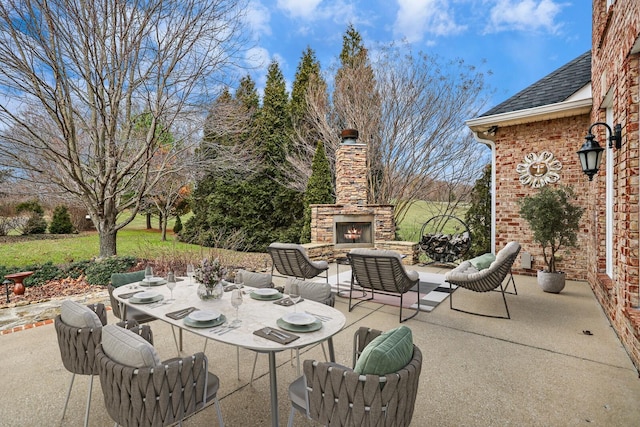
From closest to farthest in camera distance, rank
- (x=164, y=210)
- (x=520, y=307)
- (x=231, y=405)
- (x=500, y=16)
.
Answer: (x=231, y=405) → (x=520, y=307) → (x=500, y=16) → (x=164, y=210)

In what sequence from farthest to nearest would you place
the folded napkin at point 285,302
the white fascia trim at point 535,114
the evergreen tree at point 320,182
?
1. the evergreen tree at point 320,182
2. the white fascia trim at point 535,114
3. the folded napkin at point 285,302

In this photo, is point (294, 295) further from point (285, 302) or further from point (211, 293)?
point (211, 293)

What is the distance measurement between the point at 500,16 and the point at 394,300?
9.93 metres

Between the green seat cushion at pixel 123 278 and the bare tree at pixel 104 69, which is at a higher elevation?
the bare tree at pixel 104 69

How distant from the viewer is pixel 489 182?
720 centimetres

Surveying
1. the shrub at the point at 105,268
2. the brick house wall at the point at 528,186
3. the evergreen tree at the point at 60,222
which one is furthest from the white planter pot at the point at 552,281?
the evergreen tree at the point at 60,222

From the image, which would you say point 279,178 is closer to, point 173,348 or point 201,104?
point 201,104

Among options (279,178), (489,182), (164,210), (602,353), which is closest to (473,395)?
(602,353)

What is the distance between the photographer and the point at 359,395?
140 cm

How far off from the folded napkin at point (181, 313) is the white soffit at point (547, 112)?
6217mm

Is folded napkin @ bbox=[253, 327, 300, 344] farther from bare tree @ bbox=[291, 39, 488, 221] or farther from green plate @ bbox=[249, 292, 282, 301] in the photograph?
bare tree @ bbox=[291, 39, 488, 221]

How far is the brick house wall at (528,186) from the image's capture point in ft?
19.3

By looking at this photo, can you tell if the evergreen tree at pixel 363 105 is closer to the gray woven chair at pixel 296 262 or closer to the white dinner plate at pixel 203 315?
the gray woven chair at pixel 296 262

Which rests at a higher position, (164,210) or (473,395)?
(164,210)
